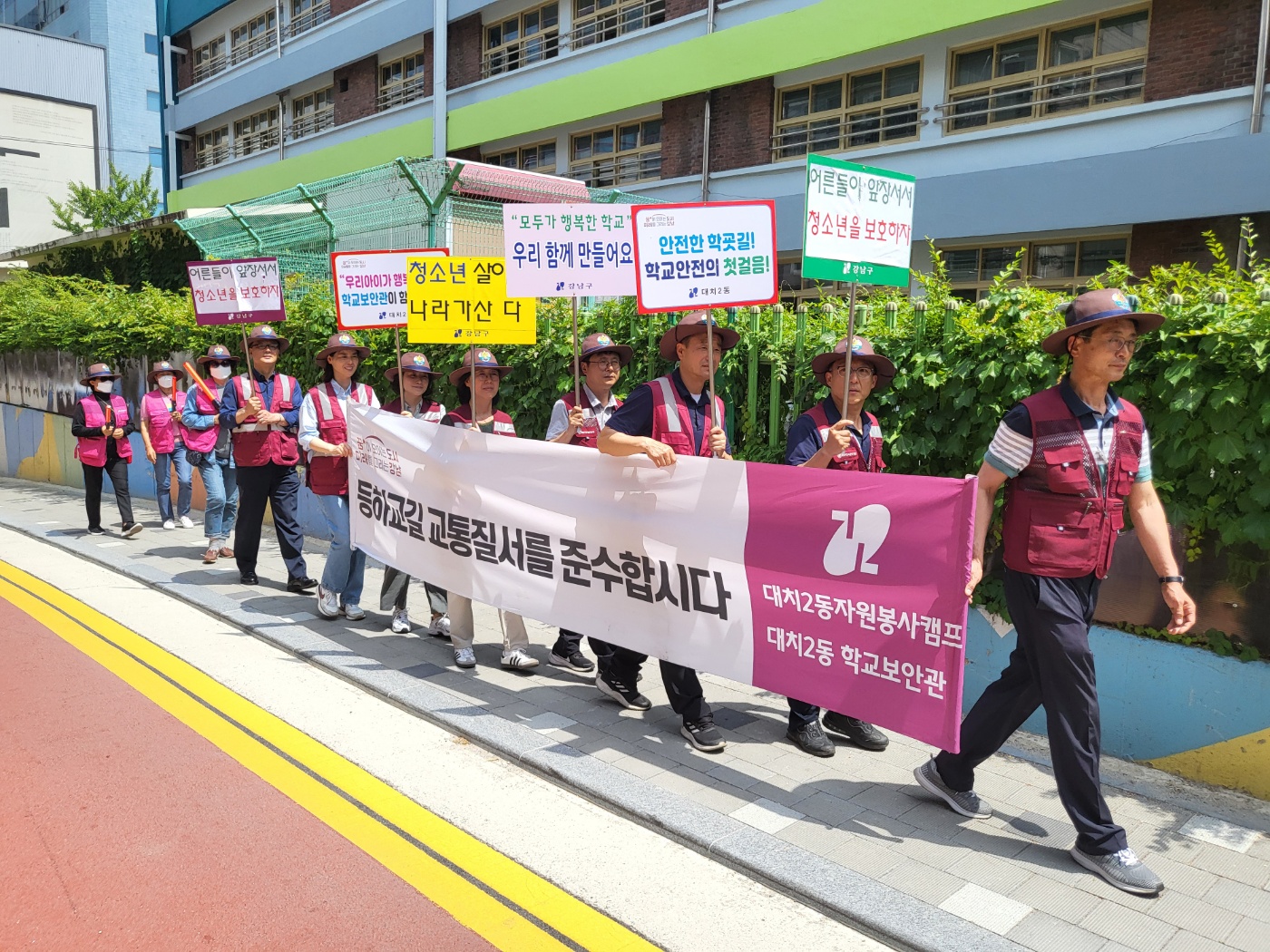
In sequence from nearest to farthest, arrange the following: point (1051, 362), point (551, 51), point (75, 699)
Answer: point (1051, 362) < point (75, 699) < point (551, 51)

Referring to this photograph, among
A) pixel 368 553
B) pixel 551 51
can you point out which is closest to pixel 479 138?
pixel 551 51

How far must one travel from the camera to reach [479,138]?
24.3 metres

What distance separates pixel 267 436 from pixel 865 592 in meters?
5.55

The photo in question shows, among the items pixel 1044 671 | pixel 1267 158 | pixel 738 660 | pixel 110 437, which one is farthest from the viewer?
pixel 1267 158

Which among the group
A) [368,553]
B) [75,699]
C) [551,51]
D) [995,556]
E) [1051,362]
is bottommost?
[75,699]

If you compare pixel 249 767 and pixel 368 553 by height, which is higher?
pixel 368 553

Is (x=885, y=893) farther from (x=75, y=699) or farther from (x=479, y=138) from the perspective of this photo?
(x=479, y=138)

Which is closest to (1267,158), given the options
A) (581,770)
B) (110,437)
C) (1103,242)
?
(1103,242)

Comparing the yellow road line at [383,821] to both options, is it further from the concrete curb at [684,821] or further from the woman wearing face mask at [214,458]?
the woman wearing face mask at [214,458]

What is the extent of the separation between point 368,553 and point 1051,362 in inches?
176

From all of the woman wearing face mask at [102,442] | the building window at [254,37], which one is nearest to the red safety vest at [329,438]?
the woman wearing face mask at [102,442]

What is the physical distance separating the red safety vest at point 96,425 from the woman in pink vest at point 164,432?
25 centimetres

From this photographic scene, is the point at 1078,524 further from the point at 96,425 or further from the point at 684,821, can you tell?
the point at 96,425

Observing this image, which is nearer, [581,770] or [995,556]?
[581,770]
